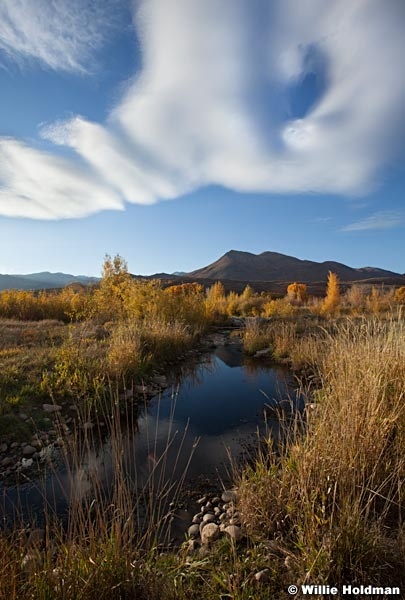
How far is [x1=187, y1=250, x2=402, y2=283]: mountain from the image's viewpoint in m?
104

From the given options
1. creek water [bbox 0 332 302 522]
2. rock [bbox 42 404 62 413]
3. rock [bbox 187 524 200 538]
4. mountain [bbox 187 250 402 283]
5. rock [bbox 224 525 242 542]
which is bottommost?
creek water [bbox 0 332 302 522]

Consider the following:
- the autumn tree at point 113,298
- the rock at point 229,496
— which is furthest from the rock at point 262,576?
the autumn tree at point 113,298

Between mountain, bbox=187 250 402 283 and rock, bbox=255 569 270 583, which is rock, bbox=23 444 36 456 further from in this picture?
mountain, bbox=187 250 402 283

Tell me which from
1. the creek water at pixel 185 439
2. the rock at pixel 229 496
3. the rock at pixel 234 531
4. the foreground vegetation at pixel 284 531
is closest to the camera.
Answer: the foreground vegetation at pixel 284 531

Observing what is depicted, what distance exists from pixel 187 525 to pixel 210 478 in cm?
83

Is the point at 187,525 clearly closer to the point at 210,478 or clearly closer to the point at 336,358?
the point at 210,478

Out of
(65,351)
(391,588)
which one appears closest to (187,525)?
(391,588)

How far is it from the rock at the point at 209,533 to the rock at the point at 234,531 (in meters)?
0.09

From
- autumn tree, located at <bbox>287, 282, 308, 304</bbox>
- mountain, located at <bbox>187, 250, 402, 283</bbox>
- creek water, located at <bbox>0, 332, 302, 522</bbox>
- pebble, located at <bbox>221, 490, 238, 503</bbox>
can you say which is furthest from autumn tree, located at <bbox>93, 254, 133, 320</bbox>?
mountain, located at <bbox>187, 250, 402, 283</bbox>

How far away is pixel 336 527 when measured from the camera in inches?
79.2

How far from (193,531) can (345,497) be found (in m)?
1.42

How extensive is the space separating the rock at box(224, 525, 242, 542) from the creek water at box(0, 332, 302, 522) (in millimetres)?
612

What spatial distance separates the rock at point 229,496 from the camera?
10.5ft

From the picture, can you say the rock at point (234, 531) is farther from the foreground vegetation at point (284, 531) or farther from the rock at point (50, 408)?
A: the rock at point (50, 408)
